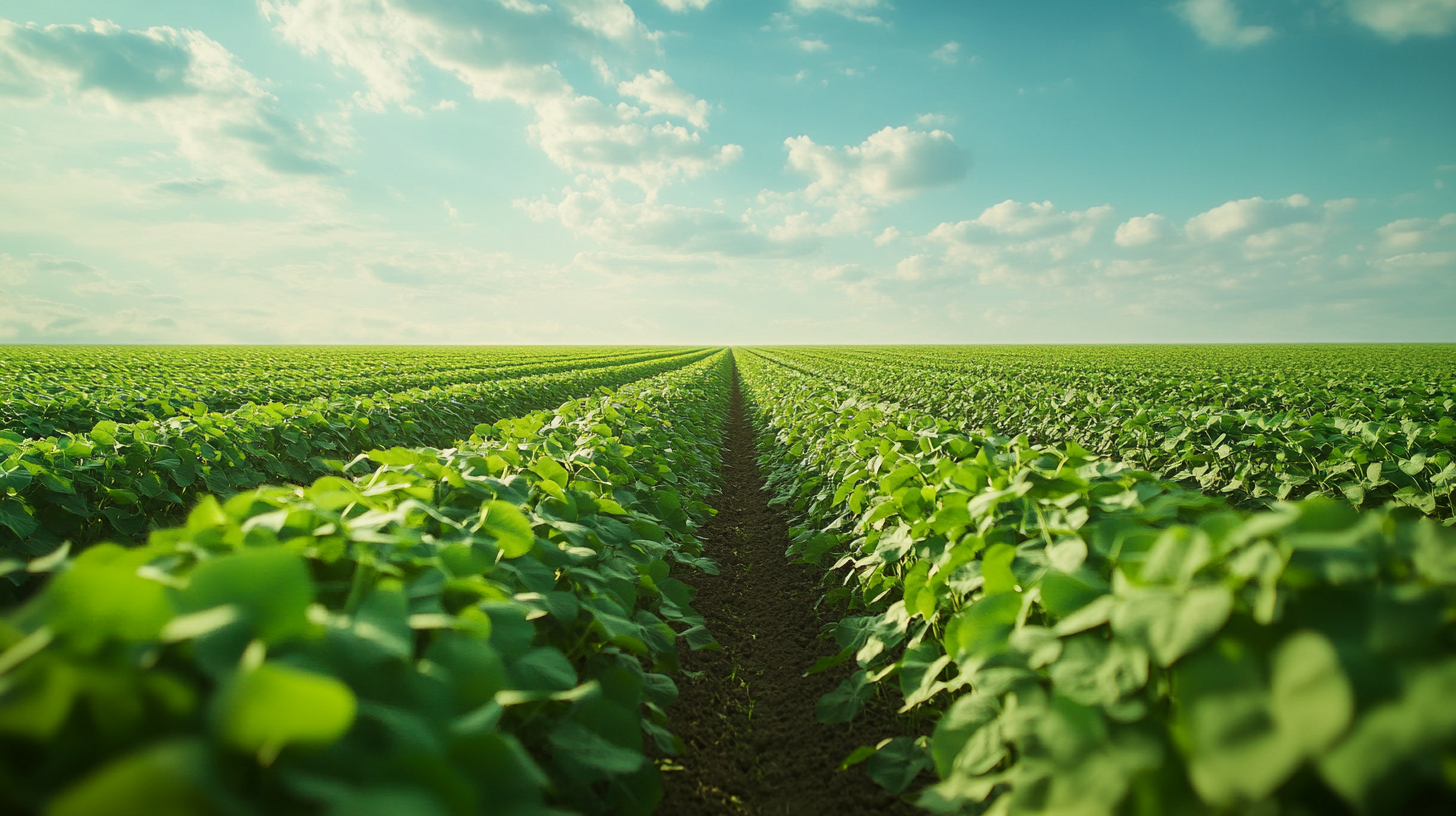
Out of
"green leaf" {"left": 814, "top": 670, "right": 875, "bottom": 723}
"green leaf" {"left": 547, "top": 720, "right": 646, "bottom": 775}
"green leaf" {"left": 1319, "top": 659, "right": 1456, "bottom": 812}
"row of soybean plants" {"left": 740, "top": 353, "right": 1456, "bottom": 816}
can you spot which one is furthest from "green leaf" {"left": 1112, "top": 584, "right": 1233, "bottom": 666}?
"green leaf" {"left": 814, "top": 670, "right": 875, "bottom": 723}

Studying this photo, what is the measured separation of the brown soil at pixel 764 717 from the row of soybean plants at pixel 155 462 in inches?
93.0

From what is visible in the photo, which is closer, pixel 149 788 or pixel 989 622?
pixel 149 788

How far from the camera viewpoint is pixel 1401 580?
3.80 ft

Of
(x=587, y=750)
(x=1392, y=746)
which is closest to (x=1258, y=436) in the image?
(x=1392, y=746)

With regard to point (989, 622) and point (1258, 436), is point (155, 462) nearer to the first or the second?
point (989, 622)

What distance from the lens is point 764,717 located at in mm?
3510

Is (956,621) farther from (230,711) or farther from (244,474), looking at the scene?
(244,474)

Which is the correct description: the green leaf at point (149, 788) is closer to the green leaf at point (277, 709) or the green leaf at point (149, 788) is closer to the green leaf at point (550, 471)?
the green leaf at point (277, 709)

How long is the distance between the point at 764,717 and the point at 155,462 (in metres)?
5.77

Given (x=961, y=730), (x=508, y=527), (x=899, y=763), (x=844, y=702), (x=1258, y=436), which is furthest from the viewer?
(x=1258, y=436)

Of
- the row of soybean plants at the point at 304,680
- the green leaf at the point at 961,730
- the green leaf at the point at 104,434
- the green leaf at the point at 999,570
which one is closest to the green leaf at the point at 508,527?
the row of soybean plants at the point at 304,680

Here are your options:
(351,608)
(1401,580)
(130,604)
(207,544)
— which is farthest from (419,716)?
(1401,580)

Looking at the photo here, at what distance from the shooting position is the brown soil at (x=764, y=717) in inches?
112

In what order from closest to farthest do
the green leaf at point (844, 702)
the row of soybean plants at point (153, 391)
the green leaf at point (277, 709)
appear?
1. the green leaf at point (277, 709)
2. the green leaf at point (844, 702)
3. the row of soybean plants at point (153, 391)
